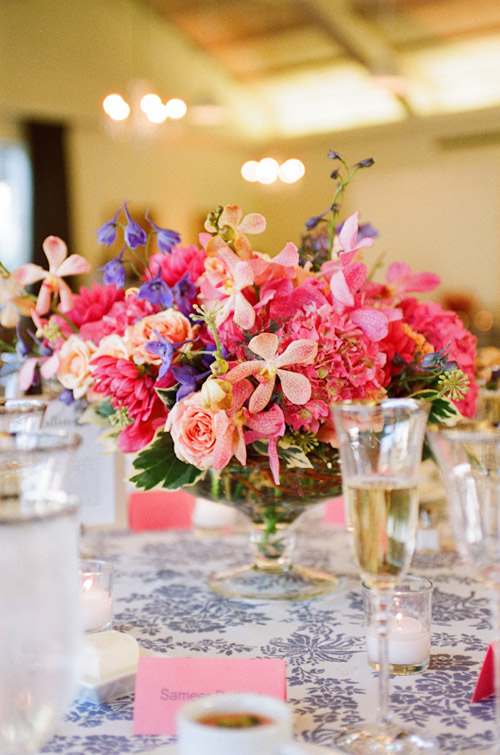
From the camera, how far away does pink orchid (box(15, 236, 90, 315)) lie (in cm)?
130

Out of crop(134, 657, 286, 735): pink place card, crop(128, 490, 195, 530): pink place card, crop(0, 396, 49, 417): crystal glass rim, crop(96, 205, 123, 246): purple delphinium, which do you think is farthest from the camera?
crop(128, 490, 195, 530): pink place card

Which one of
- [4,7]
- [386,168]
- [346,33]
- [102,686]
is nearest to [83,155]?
A: [4,7]

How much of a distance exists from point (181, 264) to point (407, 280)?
367 millimetres

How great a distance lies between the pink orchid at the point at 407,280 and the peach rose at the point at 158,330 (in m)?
0.38

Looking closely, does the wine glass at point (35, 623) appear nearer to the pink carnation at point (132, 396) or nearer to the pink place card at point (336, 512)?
the pink carnation at point (132, 396)

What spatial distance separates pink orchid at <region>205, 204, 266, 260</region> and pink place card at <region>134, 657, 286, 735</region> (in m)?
0.51

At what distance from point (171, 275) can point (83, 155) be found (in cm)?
795

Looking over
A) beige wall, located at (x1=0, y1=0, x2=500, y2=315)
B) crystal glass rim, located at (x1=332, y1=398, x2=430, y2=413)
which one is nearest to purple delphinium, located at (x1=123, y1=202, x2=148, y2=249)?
crystal glass rim, located at (x1=332, y1=398, x2=430, y2=413)

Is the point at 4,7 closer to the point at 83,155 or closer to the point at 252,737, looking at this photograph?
the point at 83,155

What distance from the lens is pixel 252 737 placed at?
64 centimetres

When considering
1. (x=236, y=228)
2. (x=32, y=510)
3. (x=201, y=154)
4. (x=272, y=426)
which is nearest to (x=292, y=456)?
(x=272, y=426)

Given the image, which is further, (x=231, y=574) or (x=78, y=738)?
(x=231, y=574)

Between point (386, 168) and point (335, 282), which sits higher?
point (386, 168)

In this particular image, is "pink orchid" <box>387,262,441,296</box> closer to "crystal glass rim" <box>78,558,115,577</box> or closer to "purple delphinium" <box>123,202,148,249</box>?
"purple delphinium" <box>123,202,148,249</box>
